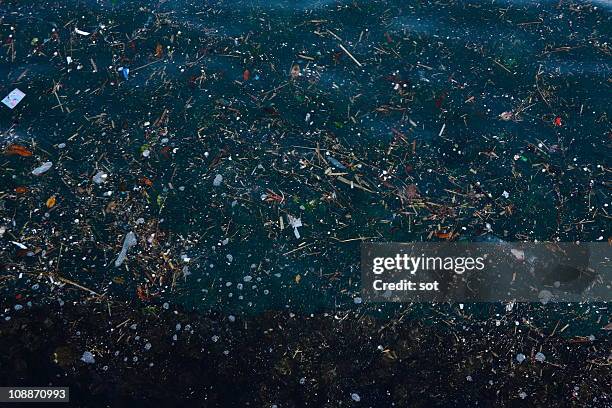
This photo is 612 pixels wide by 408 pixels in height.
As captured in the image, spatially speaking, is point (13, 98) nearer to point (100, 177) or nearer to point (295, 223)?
point (100, 177)

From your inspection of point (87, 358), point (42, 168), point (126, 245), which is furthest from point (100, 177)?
point (87, 358)

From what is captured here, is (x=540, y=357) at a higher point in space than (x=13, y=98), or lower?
lower

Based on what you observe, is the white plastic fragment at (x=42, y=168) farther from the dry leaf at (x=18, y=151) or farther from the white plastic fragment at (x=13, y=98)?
the white plastic fragment at (x=13, y=98)

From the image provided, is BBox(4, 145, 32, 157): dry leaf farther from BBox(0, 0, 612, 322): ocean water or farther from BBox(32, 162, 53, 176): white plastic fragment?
BBox(32, 162, 53, 176): white plastic fragment

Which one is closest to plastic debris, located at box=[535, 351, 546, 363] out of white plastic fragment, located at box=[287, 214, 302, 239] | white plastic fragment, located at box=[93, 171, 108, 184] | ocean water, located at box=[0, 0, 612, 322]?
ocean water, located at box=[0, 0, 612, 322]

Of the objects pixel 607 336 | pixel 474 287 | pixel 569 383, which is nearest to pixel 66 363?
pixel 474 287

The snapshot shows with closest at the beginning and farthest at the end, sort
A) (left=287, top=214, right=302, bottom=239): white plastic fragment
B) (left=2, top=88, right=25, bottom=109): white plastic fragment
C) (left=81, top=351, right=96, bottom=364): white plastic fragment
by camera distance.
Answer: (left=81, top=351, right=96, bottom=364): white plastic fragment → (left=287, top=214, right=302, bottom=239): white plastic fragment → (left=2, top=88, right=25, bottom=109): white plastic fragment

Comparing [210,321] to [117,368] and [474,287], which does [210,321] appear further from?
[474,287]
